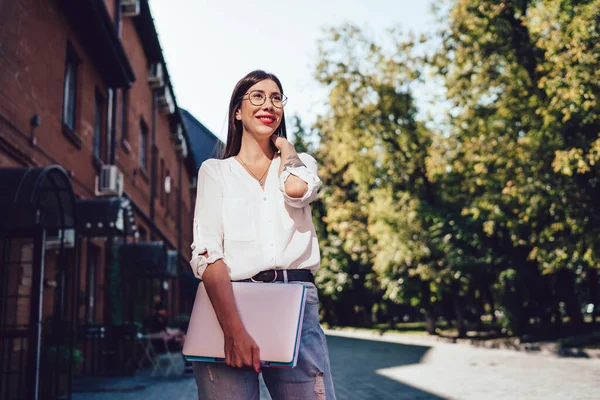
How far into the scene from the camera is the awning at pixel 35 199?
256 inches

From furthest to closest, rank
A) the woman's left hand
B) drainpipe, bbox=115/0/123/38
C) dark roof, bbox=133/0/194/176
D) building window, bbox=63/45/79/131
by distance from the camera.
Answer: dark roof, bbox=133/0/194/176 < drainpipe, bbox=115/0/123/38 < building window, bbox=63/45/79/131 < the woman's left hand

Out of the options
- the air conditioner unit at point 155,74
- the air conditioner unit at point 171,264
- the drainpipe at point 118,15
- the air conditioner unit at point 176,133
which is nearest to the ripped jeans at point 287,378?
the drainpipe at point 118,15

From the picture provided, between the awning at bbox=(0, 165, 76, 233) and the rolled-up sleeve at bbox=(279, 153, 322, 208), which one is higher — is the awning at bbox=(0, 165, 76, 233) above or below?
above

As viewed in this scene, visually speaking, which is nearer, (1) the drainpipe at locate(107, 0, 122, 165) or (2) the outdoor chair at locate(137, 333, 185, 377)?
(2) the outdoor chair at locate(137, 333, 185, 377)

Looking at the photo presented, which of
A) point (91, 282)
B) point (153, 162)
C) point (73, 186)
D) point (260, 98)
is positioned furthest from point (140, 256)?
point (260, 98)

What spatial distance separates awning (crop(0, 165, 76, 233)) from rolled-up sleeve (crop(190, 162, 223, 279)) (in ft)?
16.5

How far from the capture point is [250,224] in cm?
201

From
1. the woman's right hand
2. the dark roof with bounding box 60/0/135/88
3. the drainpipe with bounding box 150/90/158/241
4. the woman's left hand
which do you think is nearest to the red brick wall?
the dark roof with bounding box 60/0/135/88

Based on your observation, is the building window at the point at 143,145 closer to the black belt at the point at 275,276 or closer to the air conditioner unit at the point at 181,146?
the air conditioner unit at the point at 181,146

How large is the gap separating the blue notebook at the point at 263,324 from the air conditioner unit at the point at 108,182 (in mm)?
11352

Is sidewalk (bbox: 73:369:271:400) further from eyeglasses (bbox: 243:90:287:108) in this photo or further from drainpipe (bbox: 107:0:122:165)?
eyeglasses (bbox: 243:90:287:108)

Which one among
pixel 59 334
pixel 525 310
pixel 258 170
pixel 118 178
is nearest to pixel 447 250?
pixel 525 310

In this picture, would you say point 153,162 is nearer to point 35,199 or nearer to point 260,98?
point 35,199

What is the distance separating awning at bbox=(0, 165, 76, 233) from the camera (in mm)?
6496
